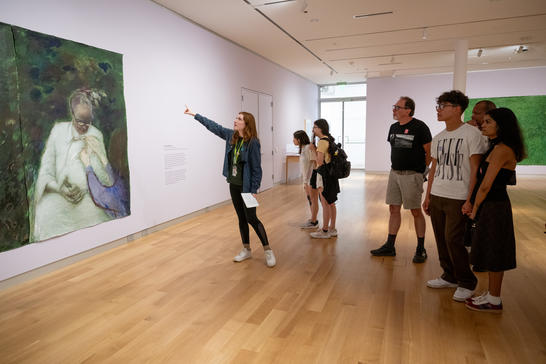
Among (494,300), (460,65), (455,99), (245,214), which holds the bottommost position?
(494,300)

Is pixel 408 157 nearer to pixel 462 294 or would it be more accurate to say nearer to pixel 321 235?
pixel 462 294

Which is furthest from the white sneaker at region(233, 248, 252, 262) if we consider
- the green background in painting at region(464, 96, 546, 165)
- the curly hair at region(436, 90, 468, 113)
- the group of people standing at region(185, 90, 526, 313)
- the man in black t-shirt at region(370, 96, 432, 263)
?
the green background in painting at region(464, 96, 546, 165)

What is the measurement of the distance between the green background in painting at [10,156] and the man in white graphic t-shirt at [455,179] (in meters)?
3.72

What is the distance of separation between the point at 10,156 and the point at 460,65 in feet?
25.9

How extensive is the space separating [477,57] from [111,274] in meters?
9.95

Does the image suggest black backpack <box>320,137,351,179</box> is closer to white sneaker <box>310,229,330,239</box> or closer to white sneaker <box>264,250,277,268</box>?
white sneaker <box>310,229,330,239</box>

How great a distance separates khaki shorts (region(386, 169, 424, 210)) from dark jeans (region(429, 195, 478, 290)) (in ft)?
1.98

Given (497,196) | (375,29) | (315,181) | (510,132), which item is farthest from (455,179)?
(375,29)

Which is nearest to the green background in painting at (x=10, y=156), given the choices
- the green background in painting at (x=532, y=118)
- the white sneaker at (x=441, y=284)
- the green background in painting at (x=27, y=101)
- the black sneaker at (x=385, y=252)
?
the green background in painting at (x=27, y=101)

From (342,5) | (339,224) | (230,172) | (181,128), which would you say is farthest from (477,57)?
(230,172)

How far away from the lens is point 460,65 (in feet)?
24.5

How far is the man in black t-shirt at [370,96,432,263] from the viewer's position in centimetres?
356

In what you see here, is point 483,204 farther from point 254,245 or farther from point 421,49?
point 421,49

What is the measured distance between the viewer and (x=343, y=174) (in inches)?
179
